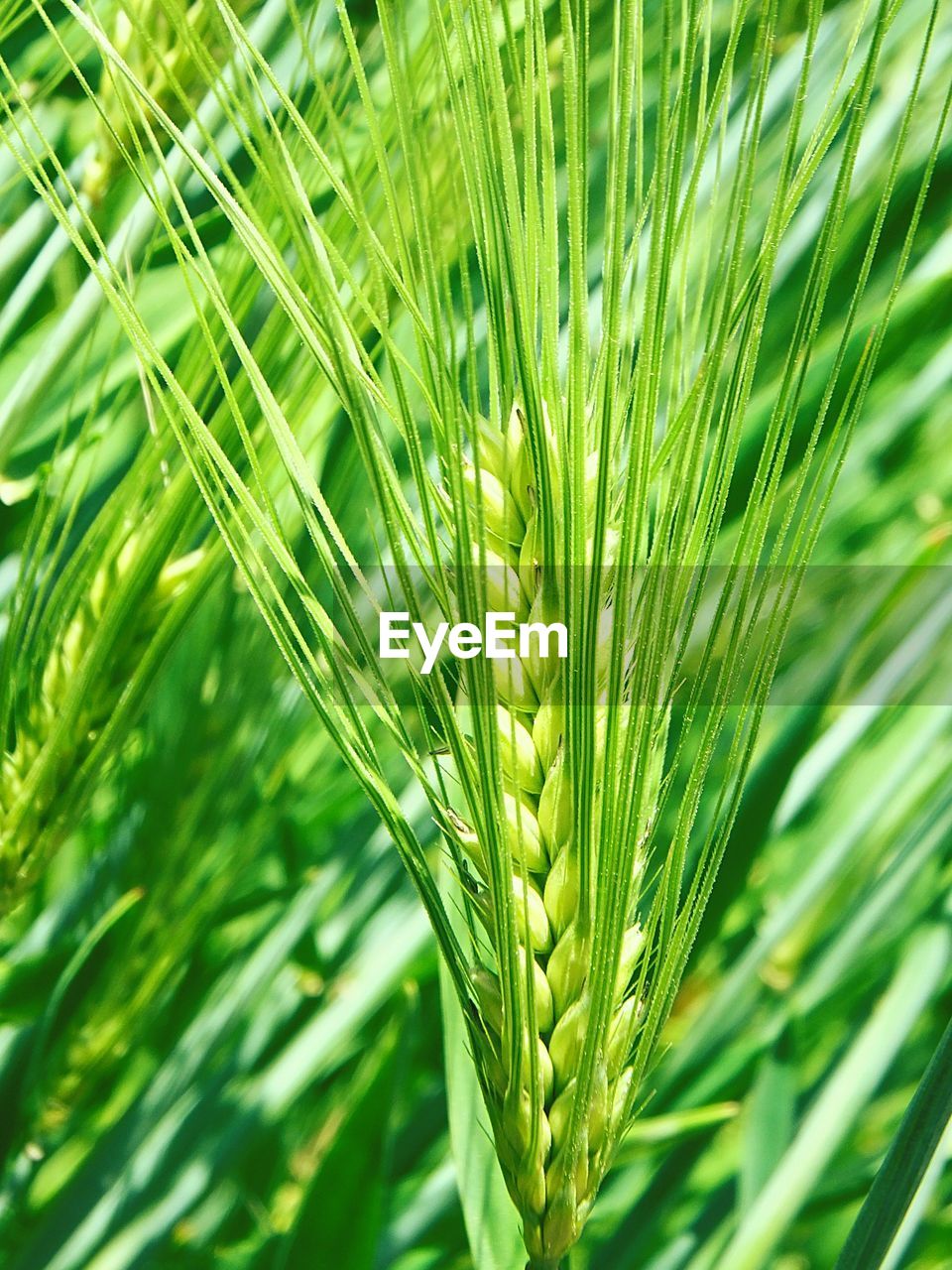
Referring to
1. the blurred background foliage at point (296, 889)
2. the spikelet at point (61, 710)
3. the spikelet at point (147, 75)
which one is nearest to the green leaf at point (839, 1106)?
the blurred background foliage at point (296, 889)

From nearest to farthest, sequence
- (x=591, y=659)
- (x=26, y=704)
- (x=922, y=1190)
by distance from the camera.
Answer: (x=591, y=659), (x=922, y=1190), (x=26, y=704)

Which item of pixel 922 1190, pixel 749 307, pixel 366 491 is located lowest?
pixel 922 1190

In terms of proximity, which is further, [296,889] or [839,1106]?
[296,889]

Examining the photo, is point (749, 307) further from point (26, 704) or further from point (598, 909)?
point (26, 704)

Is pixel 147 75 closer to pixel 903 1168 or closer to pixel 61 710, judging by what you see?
pixel 61 710

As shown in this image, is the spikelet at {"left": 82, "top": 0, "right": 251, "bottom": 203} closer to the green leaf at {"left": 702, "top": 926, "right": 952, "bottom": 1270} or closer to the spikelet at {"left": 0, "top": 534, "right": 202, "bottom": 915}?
the spikelet at {"left": 0, "top": 534, "right": 202, "bottom": 915}

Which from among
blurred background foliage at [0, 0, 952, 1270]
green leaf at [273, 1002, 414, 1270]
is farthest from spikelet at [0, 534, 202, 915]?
green leaf at [273, 1002, 414, 1270]

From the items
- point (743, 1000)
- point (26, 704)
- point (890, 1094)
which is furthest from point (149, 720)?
point (890, 1094)

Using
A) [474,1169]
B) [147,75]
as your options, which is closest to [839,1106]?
[474,1169]
